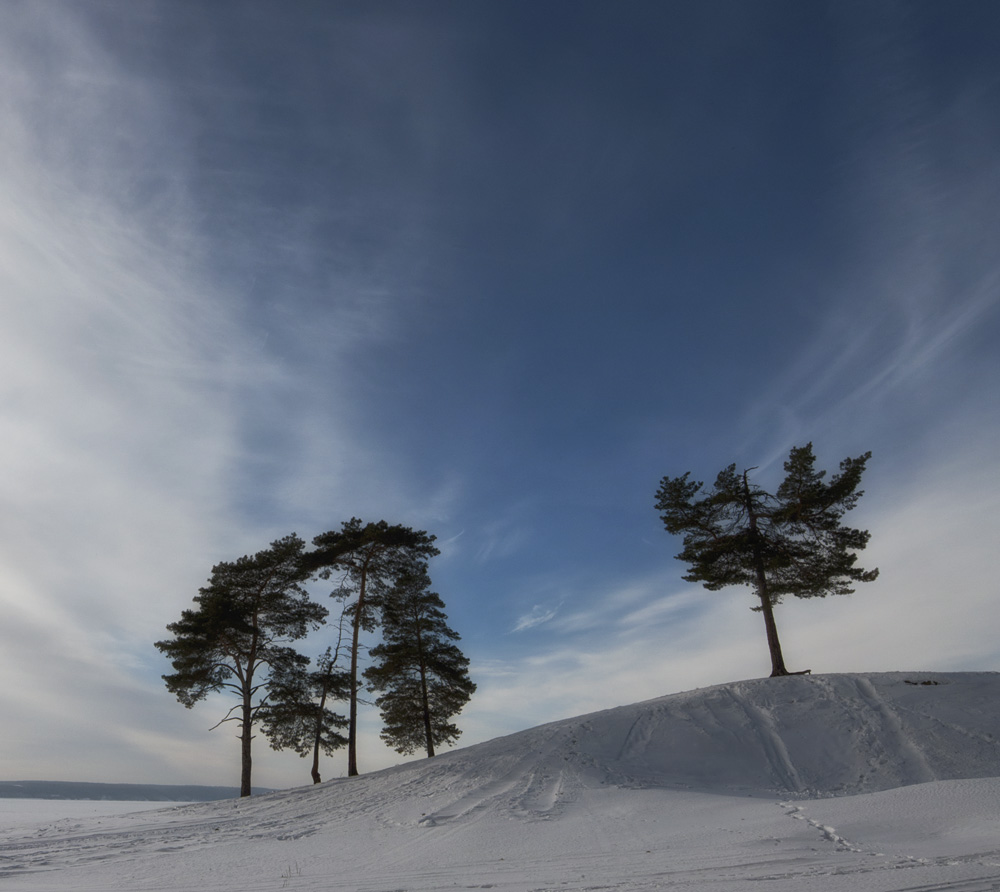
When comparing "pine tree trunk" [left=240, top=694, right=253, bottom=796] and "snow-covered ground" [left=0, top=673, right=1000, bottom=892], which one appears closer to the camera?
"snow-covered ground" [left=0, top=673, right=1000, bottom=892]

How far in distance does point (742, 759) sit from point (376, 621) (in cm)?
1566

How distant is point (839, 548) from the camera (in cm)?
2483

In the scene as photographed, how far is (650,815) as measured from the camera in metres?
11.9

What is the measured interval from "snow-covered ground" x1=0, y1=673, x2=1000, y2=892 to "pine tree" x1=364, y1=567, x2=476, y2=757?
720cm

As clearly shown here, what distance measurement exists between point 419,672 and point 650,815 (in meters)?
18.8

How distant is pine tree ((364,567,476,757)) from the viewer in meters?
28.5

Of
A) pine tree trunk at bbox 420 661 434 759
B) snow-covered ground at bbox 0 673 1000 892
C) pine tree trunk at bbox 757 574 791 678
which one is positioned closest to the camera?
snow-covered ground at bbox 0 673 1000 892

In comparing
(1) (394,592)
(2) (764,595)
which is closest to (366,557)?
(1) (394,592)

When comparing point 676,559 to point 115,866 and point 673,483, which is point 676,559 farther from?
point 115,866

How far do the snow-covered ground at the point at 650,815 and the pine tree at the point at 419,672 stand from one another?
7197 millimetres

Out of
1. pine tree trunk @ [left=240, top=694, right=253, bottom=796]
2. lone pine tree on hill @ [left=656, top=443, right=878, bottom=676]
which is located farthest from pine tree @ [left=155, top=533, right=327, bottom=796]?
lone pine tree on hill @ [left=656, top=443, right=878, bottom=676]

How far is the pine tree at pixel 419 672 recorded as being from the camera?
2850 centimetres

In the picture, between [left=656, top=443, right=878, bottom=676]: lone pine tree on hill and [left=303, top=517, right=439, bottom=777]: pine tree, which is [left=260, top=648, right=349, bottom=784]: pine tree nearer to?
[left=303, top=517, right=439, bottom=777]: pine tree

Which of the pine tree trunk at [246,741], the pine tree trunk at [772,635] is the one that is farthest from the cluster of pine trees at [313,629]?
the pine tree trunk at [772,635]
